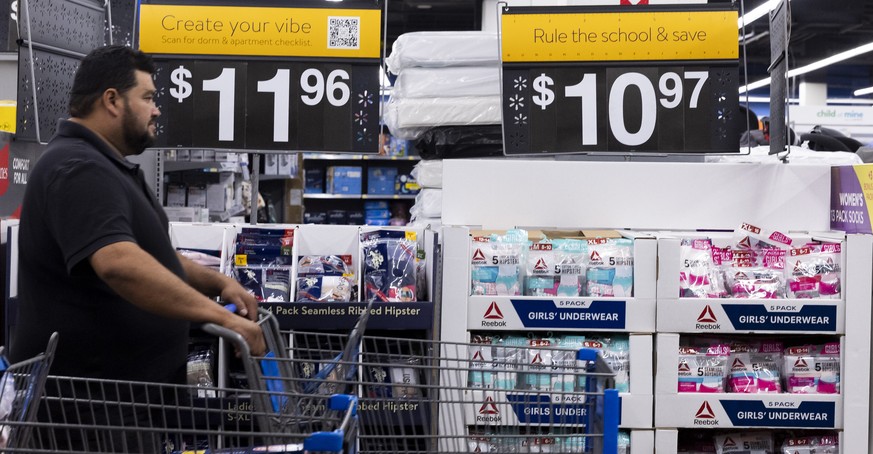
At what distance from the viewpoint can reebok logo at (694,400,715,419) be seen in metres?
3.13

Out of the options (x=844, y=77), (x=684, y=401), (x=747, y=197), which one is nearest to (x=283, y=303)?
(x=684, y=401)

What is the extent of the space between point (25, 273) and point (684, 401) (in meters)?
2.18

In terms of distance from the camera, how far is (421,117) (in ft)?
14.3

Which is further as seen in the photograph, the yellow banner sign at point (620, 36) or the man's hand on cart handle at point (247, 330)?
the yellow banner sign at point (620, 36)

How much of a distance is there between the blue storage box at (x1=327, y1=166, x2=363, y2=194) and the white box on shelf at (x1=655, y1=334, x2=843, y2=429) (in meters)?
9.50

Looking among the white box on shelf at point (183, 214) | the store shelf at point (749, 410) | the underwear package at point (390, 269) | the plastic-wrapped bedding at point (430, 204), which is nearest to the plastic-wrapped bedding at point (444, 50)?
the plastic-wrapped bedding at point (430, 204)

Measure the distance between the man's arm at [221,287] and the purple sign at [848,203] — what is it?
7.51 feet

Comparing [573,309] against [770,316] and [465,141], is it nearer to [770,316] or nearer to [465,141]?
[770,316]

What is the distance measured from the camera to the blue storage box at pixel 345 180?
1235 centimetres

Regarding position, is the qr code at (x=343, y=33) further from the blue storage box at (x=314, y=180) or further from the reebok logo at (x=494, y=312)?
the blue storage box at (x=314, y=180)

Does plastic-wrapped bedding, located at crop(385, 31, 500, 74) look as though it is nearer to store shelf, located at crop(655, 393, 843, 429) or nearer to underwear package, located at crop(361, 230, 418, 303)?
underwear package, located at crop(361, 230, 418, 303)

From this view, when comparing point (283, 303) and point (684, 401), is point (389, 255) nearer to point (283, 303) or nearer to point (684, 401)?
point (283, 303)

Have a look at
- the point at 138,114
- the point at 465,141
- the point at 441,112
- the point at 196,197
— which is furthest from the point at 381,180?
the point at 138,114

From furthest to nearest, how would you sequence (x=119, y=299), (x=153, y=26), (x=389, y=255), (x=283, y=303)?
(x=153, y=26)
(x=389, y=255)
(x=283, y=303)
(x=119, y=299)
